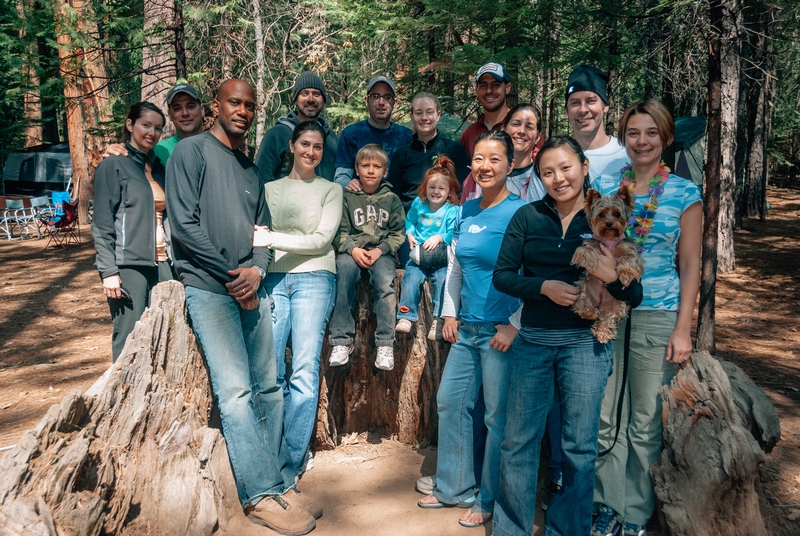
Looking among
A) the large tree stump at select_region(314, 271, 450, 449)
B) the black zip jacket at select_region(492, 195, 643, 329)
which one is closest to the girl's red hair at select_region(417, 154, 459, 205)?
the large tree stump at select_region(314, 271, 450, 449)

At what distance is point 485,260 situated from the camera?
136 inches

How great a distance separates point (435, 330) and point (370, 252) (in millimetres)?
734

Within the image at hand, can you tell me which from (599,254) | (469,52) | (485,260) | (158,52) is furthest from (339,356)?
(158,52)

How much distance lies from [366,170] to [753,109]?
55.0 feet

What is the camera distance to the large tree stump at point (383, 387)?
4.57 meters

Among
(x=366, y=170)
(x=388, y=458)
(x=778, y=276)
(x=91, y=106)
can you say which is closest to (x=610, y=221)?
(x=366, y=170)

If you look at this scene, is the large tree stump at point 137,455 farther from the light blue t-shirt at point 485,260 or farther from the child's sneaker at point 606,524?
the child's sneaker at point 606,524

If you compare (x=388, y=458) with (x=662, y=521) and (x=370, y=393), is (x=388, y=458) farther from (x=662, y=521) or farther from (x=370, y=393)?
(x=662, y=521)

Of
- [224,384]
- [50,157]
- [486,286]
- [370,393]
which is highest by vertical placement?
[50,157]

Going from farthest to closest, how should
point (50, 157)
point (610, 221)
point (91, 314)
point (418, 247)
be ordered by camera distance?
point (50, 157)
point (91, 314)
point (418, 247)
point (610, 221)

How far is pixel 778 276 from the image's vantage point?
10922 millimetres

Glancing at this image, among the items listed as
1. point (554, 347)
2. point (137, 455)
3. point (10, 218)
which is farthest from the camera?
point (10, 218)

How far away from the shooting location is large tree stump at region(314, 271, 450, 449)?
4.57 metres

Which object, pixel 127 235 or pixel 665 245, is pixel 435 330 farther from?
pixel 127 235
